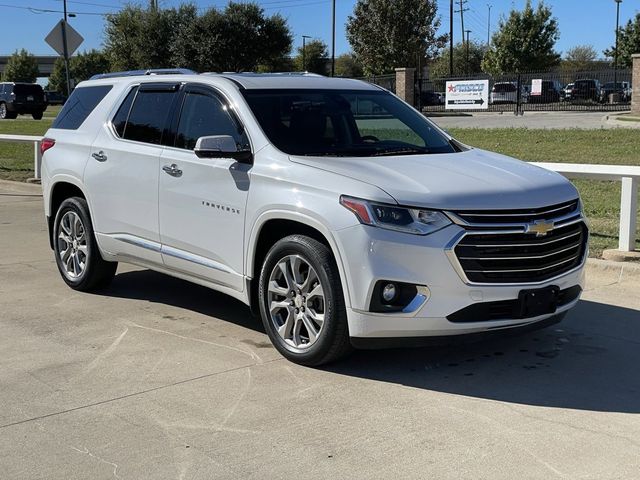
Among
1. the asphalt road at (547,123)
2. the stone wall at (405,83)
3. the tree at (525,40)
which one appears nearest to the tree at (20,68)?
the tree at (525,40)

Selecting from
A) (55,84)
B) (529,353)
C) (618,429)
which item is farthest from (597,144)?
(55,84)

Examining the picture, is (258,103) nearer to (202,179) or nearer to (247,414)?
(202,179)

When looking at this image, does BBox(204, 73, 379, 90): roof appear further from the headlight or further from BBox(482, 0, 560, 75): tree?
BBox(482, 0, 560, 75): tree

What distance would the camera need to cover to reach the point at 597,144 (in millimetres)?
17438

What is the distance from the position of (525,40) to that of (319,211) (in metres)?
56.5

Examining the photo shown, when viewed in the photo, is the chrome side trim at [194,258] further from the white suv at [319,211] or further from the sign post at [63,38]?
the sign post at [63,38]

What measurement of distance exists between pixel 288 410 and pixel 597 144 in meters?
14.8

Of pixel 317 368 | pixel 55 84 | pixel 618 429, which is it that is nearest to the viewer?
pixel 618 429

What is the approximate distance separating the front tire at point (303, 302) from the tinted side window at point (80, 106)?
282 cm

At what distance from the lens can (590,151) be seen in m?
16.2

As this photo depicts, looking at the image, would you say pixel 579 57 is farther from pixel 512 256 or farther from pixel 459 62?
pixel 512 256

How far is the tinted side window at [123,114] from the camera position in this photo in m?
6.60

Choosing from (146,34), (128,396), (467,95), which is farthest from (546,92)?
(128,396)

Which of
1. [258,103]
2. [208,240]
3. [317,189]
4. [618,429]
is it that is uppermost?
[258,103]
